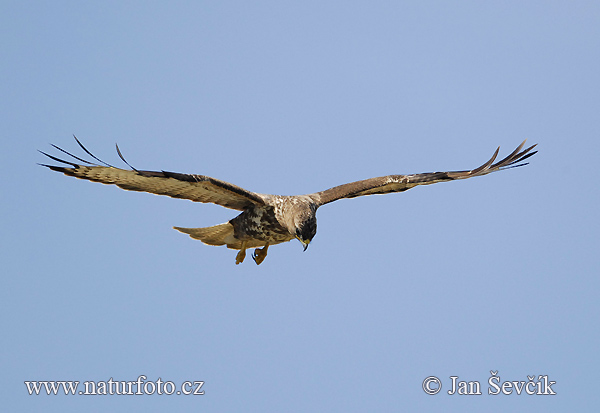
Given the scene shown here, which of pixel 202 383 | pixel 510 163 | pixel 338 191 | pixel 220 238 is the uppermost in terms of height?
pixel 510 163

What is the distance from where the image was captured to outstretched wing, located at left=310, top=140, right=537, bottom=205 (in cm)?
1140

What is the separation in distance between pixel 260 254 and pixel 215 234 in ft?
2.32

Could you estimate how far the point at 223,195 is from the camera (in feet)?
35.0

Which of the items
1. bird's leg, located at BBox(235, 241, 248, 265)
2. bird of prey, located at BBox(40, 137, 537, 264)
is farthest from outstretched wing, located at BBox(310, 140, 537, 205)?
bird's leg, located at BBox(235, 241, 248, 265)

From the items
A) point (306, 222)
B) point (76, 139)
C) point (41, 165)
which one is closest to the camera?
point (76, 139)

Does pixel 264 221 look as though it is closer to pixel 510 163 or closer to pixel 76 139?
pixel 76 139

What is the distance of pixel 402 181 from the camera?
11523 millimetres

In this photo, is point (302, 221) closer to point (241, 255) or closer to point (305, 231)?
point (305, 231)

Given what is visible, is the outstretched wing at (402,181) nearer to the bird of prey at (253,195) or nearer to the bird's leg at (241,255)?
the bird of prey at (253,195)

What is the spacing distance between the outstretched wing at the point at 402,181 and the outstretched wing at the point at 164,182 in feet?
4.09

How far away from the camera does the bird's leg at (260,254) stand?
37.7ft

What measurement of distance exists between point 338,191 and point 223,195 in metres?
1.76

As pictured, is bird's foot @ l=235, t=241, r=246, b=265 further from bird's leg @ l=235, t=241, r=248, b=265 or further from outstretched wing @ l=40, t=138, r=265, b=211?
outstretched wing @ l=40, t=138, r=265, b=211

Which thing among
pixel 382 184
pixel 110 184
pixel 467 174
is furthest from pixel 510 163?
pixel 110 184
